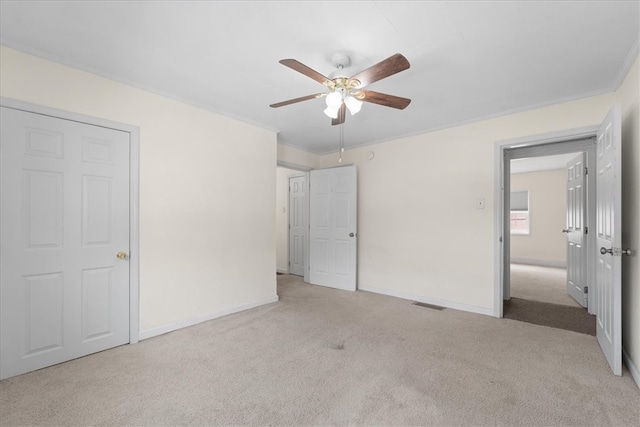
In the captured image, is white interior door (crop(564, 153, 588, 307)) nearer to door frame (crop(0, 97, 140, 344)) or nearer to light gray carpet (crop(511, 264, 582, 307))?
light gray carpet (crop(511, 264, 582, 307))

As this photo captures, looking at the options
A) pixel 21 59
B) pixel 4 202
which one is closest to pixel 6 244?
pixel 4 202

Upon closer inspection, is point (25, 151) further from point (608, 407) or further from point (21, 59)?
point (608, 407)

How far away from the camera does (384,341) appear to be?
9.48ft

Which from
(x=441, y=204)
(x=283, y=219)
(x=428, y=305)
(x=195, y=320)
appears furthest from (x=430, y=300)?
(x=283, y=219)

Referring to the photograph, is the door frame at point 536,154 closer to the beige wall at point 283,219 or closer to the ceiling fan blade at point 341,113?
the ceiling fan blade at point 341,113

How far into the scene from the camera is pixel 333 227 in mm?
5098

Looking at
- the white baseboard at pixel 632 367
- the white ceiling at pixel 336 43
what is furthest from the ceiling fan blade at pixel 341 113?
the white baseboard at pixel 632 367

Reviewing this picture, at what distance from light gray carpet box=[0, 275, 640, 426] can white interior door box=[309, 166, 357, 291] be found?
1718 mm

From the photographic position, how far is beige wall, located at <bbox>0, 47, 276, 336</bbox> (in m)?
2.54

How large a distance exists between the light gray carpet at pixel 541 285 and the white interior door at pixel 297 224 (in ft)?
12.4

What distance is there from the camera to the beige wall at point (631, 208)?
2.22 meters

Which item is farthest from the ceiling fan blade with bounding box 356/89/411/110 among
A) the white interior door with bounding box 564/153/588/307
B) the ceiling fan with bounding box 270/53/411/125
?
the white interior door with bounding box 564/153/588/307

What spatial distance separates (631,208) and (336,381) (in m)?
2.77

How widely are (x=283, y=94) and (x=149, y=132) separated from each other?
1424mm
